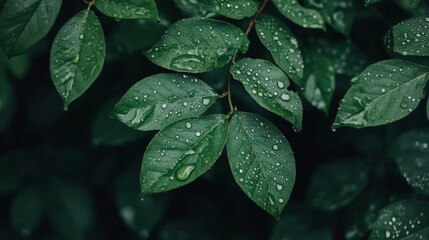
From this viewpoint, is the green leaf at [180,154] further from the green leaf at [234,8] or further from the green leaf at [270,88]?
the green leaf at [234,8]

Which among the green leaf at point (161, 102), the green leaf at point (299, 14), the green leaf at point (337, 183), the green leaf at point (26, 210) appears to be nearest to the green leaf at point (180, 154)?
the green leaf at point (161, 102)

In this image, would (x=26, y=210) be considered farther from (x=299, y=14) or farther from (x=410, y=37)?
(x=410, y=37)

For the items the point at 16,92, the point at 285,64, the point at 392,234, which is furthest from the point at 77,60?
the point at 16,92

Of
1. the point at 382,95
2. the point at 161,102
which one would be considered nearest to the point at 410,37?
the point at 382,95

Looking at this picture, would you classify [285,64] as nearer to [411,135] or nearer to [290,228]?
[411,135]

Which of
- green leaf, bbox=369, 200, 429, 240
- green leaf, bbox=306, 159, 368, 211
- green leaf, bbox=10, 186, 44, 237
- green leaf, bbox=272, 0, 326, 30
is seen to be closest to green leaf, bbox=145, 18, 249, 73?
green leaf, bbox=272, 0, 326, 30
